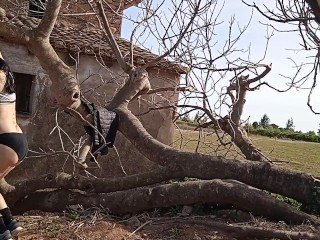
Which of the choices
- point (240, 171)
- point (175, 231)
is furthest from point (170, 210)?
point (240, 171)

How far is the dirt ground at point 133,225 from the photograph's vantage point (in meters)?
5.48

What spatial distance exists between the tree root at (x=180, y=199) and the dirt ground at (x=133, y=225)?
123mm

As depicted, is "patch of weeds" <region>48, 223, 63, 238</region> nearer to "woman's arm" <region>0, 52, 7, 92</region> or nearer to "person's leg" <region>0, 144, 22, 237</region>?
"person's leg" <region>0, 144, 22, 237</region>

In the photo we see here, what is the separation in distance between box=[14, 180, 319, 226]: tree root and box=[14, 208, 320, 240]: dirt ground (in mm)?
123

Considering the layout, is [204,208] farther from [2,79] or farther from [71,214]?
[2,79]

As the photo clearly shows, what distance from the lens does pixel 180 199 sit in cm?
620

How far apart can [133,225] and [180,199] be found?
2.24 feet

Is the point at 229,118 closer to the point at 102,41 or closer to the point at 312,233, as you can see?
the point at 312,233

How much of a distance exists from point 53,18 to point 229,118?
331cm

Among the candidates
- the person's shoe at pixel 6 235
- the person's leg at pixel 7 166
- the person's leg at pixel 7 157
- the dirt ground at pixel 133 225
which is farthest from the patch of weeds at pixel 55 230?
the person's leg at pixel 7 157

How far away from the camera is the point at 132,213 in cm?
630

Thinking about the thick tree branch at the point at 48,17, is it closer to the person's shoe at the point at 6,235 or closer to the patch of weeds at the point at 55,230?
the patch of weeds at the point at 55,230

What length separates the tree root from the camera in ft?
19.7

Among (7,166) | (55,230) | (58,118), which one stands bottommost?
(55,230)
